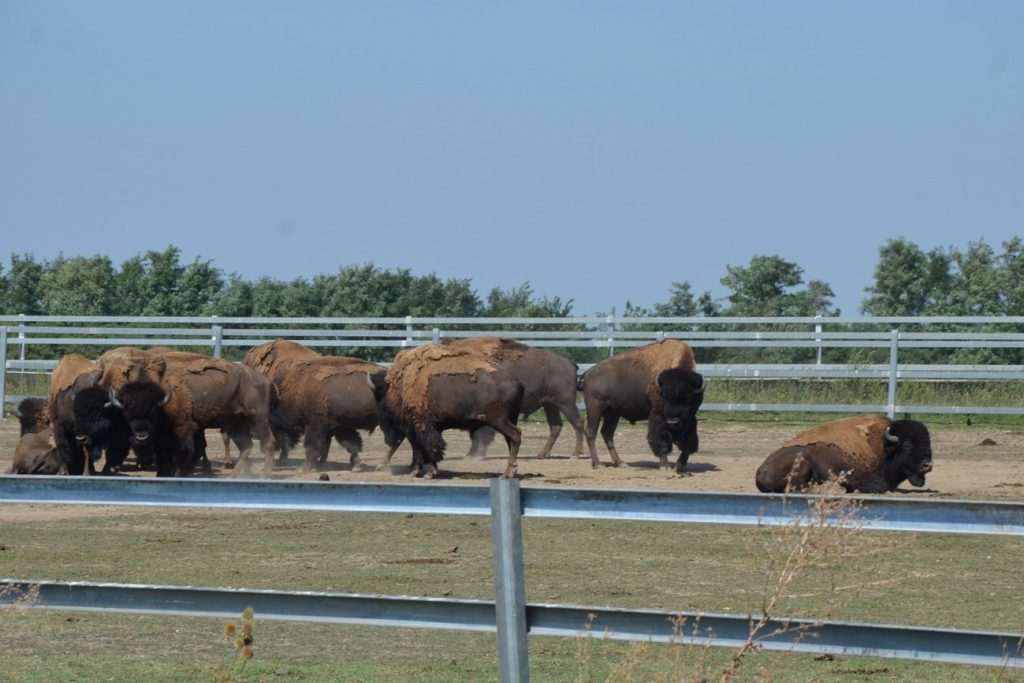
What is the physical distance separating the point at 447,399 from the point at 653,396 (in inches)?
127

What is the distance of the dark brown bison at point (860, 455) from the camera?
1539 centimetres

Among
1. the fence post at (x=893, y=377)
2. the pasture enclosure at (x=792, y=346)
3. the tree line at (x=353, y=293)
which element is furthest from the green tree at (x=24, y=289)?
the fence post at (x=893, y=377)

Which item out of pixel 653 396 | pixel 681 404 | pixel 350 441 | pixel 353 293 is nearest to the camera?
pixel 681 404

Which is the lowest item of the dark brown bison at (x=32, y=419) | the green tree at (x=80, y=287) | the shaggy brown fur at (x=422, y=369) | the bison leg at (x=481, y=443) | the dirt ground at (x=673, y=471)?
the dirt ground at (x=673, y=471)

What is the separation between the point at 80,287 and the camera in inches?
2206

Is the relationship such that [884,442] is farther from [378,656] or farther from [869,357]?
[869,357]

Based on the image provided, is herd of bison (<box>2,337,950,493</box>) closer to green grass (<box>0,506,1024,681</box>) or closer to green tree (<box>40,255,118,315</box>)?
green grass (<box>0,506,1024,681</box>)

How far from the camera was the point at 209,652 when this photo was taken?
8625 millimetres

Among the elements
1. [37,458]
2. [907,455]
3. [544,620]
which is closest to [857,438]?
[907,455]

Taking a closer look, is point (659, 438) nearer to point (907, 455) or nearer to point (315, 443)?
point (907, 455)

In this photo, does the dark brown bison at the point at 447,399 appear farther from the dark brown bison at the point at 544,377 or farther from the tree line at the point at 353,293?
the tree line at the point at 353,293

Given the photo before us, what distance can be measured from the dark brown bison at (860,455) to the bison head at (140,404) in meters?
7.08

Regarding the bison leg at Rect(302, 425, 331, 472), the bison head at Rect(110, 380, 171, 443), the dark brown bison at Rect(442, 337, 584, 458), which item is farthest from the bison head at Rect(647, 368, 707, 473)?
the bison head at Rect(110, 380, 171, 443)

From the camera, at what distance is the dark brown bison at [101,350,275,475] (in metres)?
18.2
